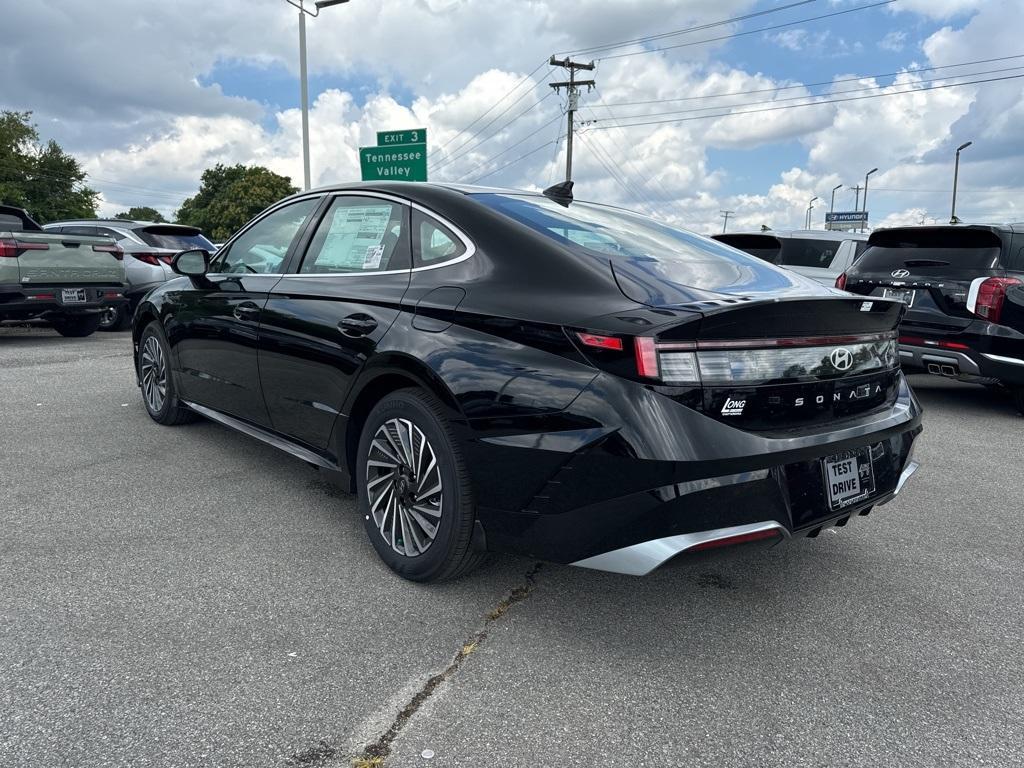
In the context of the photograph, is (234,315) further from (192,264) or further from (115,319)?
(115,319)

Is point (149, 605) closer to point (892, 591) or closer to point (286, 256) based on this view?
point (286, 256)

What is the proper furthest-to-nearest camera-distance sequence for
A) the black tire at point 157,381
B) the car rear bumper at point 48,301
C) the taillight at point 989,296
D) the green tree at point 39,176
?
the green tree at point 39,176
the car rear bumper at point 48,301
the taillight at point 989,296
the black tire at point 157,381

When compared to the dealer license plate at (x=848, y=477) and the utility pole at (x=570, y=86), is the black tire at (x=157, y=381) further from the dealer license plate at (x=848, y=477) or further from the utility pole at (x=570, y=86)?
the utility pole at (x=570, y=86)

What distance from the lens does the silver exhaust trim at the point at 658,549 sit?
2.25 m

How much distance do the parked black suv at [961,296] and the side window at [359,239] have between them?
13.5ft

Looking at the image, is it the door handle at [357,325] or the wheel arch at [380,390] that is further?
the door handle at [357,325]

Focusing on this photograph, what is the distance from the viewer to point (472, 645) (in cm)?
249

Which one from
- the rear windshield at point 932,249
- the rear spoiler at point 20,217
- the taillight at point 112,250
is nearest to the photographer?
the rear windshield at point 932,249

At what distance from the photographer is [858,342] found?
2.72 metres

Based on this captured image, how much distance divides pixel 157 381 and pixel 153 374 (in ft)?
0.27

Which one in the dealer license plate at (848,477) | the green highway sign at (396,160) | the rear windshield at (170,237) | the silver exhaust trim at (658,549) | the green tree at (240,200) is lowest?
the silver exhaust trim at (658,549)

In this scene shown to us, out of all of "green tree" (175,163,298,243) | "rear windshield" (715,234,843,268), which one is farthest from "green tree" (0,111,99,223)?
"rear windshield" (715,234,843,268)

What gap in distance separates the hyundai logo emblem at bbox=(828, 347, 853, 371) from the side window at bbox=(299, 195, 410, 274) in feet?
5.30

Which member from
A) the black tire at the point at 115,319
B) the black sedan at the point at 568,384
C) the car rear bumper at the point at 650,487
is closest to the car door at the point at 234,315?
the black sedan at the point at 568,384
